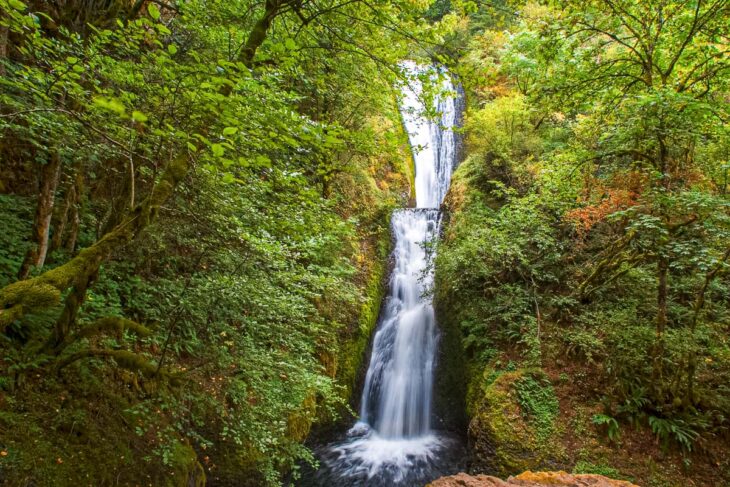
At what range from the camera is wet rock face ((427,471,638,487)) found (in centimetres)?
288

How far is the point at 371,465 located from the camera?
6742mm

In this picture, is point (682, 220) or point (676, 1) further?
point (682, 220)

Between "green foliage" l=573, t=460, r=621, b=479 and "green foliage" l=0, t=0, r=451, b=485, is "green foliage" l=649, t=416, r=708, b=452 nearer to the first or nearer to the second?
"green foliage" l=573, t=460, r=621, b=479

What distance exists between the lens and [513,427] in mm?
6023

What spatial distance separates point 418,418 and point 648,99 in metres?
7.45

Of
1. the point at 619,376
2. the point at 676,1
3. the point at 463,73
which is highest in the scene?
the point at 676,1

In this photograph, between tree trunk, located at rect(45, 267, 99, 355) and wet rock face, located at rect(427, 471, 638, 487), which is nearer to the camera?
tree trunk, located at rect(45, 267, 99, 355)

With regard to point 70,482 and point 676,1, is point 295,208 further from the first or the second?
point 676,1

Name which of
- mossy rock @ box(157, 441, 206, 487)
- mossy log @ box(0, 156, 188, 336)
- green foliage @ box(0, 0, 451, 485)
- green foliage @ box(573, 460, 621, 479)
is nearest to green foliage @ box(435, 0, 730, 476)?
green foliage @ box(573, 460, 621, 479)

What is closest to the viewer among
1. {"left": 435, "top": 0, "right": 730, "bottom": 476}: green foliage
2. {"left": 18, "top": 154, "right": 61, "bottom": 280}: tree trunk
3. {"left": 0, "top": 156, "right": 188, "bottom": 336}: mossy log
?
{"left": 0, "top": 156, "right": 188, "bottom": 336}: mossy log

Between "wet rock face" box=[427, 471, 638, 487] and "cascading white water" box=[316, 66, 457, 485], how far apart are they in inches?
136

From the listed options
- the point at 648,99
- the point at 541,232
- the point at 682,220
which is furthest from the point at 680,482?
the point at 648,99

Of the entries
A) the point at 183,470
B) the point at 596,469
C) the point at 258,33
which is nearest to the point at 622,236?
the point at 596,469

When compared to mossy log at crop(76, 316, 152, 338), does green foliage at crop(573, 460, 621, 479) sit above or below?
below
